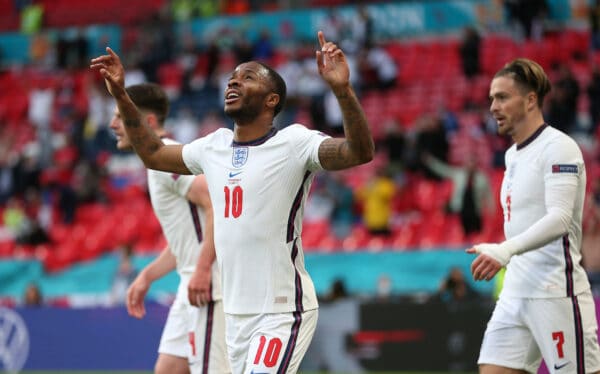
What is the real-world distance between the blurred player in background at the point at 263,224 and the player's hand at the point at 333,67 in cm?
39

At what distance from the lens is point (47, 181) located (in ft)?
74.4

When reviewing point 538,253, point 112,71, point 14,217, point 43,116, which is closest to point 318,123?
point 14,217

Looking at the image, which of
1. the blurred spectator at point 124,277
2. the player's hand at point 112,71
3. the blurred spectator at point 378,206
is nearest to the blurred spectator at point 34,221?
the blurred spectator at point 124,277

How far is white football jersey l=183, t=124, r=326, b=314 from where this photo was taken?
563 cm

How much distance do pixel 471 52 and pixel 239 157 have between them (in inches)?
592

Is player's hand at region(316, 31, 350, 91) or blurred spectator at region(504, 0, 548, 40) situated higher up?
blurred spectator at region(504, 0, 548, 40)

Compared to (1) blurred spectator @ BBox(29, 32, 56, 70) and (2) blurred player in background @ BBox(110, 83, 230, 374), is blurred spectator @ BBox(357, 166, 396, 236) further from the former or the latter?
(1) blurred spectator @ BBox(29, 32, 56, 70)

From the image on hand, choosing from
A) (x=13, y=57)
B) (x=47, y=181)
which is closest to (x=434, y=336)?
(x=47, y=181)

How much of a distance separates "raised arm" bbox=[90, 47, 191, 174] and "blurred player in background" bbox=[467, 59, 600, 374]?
1974 mm

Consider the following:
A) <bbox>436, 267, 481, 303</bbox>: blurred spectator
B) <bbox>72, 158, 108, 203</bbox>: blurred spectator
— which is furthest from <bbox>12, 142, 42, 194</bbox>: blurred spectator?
<bbox>436, 267, 481, 303</bbox>: blurred spectator

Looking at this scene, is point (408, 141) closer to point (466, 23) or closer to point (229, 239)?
point (466, 23)

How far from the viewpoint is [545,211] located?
6.28 m

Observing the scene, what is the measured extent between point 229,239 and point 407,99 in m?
15.9

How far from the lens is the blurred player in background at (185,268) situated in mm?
6828
